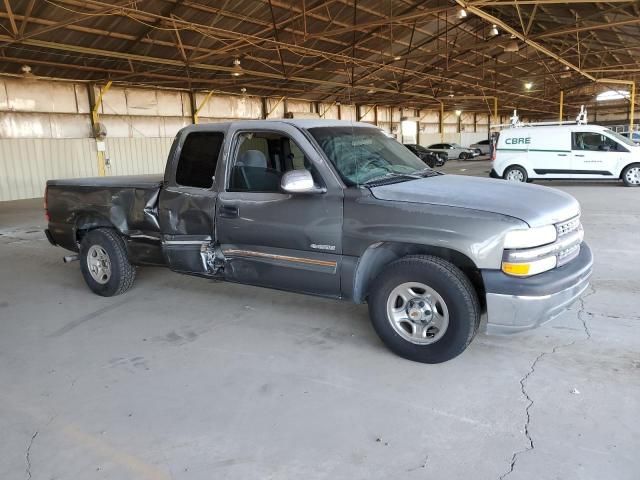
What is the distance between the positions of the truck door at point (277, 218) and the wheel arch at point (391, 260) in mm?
176

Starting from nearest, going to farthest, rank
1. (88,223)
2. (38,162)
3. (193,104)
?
(88,223)
(38,162)
(193,104)

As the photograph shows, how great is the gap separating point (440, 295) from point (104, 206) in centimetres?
369

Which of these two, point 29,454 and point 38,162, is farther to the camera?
point 38,162

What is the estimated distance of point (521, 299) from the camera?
3.16 metres

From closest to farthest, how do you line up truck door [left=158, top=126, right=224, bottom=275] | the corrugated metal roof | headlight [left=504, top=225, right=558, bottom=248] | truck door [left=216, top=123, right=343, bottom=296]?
headlight [left=504, top=225, right=558, bottom=248], truck door [left=216, top=123, right=343, bottom=296], truck door [left=158, top=126, right=224, bottom=275], the corrugated metal roof

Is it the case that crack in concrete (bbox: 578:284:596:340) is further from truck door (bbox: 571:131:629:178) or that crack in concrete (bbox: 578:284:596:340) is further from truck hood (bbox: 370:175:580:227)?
truck door (bbox: 571:131:629:178)

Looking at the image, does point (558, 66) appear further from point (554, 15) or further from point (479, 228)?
point (479, 228)

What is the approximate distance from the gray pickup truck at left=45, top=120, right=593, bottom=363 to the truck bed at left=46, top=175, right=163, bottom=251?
2 centimetres

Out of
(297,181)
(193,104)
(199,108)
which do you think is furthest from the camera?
(199,108)

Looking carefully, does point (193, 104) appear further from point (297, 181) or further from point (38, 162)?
point (297, 181)

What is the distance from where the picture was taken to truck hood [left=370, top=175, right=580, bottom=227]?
330 centimetres

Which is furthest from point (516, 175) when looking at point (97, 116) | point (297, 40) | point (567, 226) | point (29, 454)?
point (97, 116)

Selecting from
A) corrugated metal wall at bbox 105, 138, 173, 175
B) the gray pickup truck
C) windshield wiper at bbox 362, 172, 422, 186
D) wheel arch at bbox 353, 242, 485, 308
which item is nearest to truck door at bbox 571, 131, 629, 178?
the gray pickup truck

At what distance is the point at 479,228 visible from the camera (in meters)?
3.20
